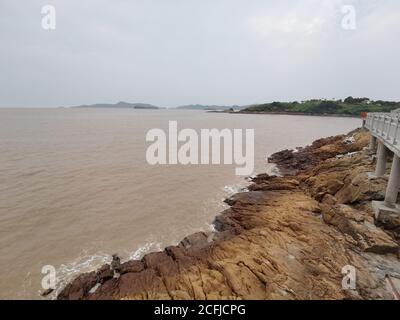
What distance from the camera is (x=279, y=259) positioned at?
27.8 ft

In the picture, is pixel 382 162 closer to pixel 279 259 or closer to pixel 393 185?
pixel 393 185

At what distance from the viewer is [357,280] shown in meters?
7.42

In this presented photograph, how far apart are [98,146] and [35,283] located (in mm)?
29713

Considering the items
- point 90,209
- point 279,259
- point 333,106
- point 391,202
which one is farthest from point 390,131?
point 333,106

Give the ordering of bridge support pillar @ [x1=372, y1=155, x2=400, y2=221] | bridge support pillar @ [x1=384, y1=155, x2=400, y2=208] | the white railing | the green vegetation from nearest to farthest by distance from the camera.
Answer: bridge support pillar @ [x1=372, y1=155, x2=400, y2=221] < bridge support pillar @ [x1=384, y1=155, x2=400, y2=208] < the white railing < the green vegetation

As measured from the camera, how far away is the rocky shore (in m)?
7.33

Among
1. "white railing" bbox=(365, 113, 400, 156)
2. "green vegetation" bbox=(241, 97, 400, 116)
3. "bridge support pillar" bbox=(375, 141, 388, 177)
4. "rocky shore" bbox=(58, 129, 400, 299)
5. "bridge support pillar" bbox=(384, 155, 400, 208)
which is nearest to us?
"rocky shore" bbox=(58, 129, 400, 299)

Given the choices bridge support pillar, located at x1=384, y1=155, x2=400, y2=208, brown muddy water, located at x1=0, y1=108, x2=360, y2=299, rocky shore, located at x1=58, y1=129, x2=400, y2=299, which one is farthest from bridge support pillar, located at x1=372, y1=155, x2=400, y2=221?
brown muddy water, located at x1=0, y1=108, x2=360, y2=299

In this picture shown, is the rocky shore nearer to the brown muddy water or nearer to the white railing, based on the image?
the brown muddy water

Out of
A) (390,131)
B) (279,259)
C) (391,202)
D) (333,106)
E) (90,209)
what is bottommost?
(90,209)

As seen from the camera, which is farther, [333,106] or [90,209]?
[333,106]

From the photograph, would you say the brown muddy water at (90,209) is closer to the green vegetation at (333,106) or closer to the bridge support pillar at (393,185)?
the bridge support pillar at (393,185)
